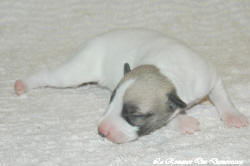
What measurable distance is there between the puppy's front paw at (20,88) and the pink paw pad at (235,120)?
5.14ft

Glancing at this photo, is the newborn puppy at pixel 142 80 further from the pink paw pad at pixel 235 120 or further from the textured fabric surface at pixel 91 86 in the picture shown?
the textured fabric surface at pixel 91 86

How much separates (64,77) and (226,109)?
1264 millimetres

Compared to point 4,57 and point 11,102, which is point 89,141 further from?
point 4,57

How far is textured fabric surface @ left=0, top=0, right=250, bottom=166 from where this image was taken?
2.66m

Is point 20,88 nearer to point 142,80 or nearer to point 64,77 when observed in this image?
point 64,77

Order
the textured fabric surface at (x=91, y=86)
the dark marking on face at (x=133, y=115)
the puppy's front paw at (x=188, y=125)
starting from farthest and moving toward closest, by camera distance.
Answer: the puppy's front paw at (x=188, y=125) → the textured fabric surface at (x=91, y=86) → the dark marking on face at (x=133, y=115)

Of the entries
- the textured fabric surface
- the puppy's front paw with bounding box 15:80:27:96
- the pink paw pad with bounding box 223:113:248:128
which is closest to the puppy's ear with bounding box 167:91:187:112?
the textured fabric surface

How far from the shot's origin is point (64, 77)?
3.53 meters

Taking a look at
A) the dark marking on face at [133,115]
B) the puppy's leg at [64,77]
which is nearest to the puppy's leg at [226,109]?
the dark marking on face at [133,115]

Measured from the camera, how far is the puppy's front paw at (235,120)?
2.94 m

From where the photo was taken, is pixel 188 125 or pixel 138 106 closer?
pixel 138 106

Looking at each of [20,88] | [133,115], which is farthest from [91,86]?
[133,115]

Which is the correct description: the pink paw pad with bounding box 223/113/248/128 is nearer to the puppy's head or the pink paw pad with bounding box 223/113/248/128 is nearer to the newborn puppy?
the newborn puppy

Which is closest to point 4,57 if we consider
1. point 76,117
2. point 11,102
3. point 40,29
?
point 40,29
